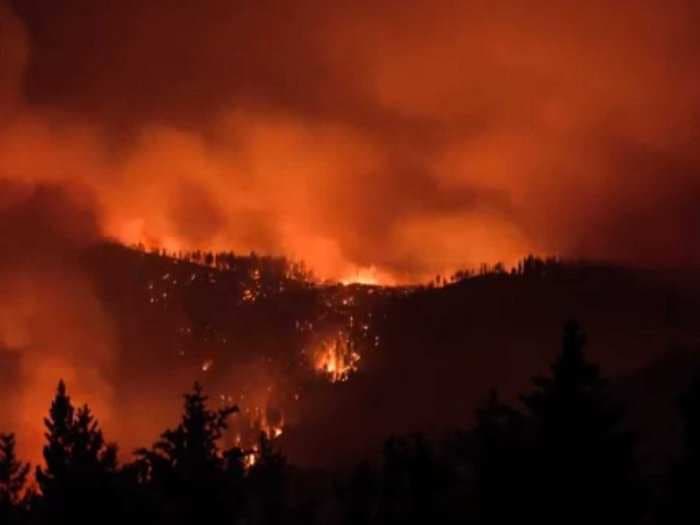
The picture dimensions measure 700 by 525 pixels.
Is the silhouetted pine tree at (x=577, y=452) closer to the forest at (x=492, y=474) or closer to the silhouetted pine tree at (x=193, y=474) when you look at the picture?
the forest at (x=492, y=474)

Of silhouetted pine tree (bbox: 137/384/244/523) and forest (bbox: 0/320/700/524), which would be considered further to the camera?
silhouetted pine tree (bbox: 137/384/244/523)

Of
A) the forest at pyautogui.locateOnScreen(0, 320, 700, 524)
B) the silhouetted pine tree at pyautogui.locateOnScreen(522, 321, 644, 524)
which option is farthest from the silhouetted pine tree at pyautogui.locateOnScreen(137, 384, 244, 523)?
the silhouetted pine tree at pyautogui.locateOnScreen(522, 321, 644, 524)

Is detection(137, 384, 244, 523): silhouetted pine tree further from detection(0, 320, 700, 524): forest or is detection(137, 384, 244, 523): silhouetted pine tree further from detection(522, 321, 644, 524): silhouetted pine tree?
detection(522, 321, 644, 524): silhouetted pine tree

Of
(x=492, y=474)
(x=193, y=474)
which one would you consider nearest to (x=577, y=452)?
(x=492, y=474)

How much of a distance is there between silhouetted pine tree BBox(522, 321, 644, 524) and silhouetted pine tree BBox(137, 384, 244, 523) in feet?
30.8

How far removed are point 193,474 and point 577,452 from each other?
34.4 ft

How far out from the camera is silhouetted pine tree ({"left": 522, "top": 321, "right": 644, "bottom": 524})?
20.8m

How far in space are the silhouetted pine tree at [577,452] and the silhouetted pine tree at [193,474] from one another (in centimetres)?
937

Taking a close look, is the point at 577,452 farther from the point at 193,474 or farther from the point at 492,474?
the point at 193,474

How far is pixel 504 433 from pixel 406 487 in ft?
28.4

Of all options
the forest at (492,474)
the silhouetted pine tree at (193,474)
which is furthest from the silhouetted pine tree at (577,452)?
the silhouetted pine tree at (193,474)

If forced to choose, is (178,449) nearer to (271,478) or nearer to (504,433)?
(504,433)

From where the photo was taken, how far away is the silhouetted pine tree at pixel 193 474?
27.0 metres

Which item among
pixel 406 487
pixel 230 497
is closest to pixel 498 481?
pixel 230 497
